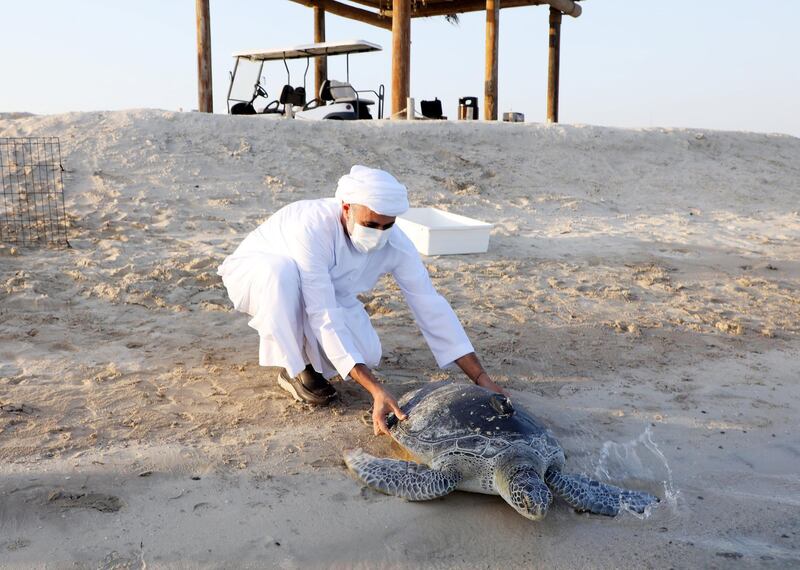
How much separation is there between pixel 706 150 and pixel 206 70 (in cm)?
705

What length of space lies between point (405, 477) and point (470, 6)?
12321 mm

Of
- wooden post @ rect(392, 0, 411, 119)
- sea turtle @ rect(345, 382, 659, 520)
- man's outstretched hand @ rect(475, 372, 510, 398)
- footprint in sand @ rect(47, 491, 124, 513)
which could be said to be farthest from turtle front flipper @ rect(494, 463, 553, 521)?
wooden post @ rect(392, 0, 411, 119)

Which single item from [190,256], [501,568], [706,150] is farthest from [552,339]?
[706,150]

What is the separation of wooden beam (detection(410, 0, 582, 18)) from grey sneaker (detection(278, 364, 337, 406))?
11.1 meters

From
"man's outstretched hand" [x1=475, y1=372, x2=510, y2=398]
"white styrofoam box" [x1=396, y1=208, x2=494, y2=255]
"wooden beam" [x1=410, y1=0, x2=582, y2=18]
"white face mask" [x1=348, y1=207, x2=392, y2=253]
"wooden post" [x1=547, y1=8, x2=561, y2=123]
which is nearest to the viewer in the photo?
"white face mask" [x1=348, y1=207, x2=392, y2=253]

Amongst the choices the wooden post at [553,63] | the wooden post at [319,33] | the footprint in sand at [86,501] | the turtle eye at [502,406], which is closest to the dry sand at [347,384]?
the footprint in sand at [86,501]

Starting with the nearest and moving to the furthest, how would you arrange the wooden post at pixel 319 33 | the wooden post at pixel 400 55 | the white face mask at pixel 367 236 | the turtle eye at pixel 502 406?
the turtle eye at pixel 502 406, the white face mask at pixel 367 236, the wooden post at pixel 400 55, the wooden post at pixel 319 33

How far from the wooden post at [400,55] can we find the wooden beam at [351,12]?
344cm

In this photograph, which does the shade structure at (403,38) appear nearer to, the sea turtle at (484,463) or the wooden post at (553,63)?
the wooden post at (553,63)

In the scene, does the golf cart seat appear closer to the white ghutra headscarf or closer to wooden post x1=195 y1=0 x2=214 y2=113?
wooden post x1=195 y1=0 x2=214 y2=113

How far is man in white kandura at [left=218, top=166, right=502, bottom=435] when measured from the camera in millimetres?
2873

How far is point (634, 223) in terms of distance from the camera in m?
7.55

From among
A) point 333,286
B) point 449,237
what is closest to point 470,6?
point 449,237

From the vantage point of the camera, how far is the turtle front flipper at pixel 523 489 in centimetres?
232
